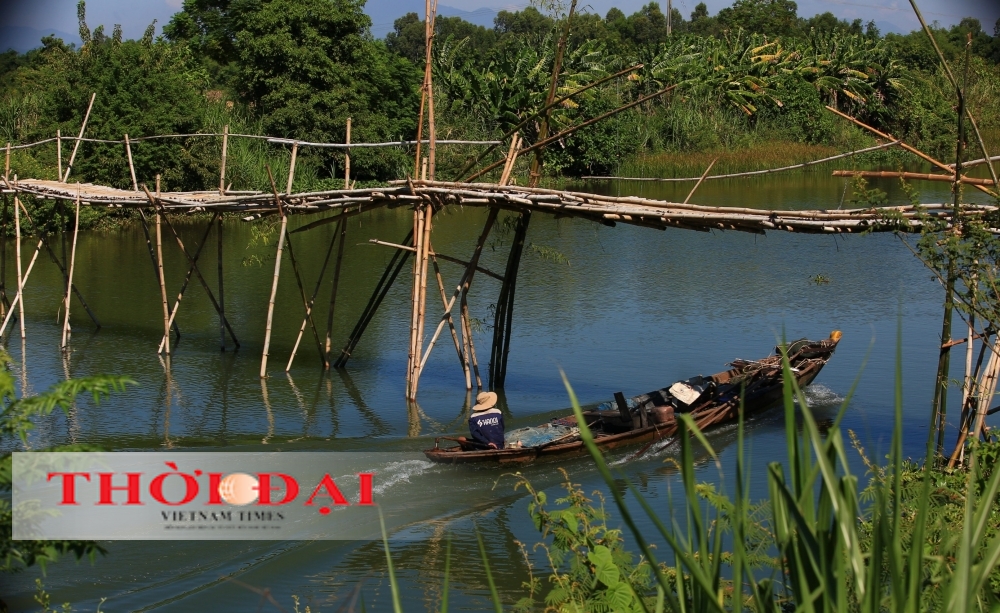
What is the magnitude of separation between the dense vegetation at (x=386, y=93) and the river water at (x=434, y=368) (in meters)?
3.23

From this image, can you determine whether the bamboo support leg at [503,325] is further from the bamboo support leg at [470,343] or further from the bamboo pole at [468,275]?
the bamboo pole at [468,275]

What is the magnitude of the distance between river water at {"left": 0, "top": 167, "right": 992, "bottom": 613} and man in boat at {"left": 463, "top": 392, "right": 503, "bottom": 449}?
0.28 metres

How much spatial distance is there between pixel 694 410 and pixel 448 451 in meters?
2.61

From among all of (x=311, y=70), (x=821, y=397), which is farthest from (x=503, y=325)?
(x=311, y=70)

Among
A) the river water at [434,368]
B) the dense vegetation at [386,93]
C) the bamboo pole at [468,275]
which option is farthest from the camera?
the dense vegetation at [386,93]

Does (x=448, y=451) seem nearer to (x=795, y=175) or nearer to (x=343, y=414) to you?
(x=343, y=414)

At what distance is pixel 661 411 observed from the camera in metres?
9.27

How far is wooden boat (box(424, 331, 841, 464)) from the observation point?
331 inches

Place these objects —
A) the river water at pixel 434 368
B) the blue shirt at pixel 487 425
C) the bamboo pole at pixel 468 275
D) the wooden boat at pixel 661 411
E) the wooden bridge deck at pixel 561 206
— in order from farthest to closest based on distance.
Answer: the bamboo pole at pixel 468 275
the wooden boat at pixel 661 411
the blue shirt at pixel 487 425
the wooden bridge deck at pixel 561 206
the river water at pixel 434 368

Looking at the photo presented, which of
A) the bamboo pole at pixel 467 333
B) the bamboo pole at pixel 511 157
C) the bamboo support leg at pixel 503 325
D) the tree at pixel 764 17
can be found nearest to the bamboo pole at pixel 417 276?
the bamboo pole at pixel 467 333

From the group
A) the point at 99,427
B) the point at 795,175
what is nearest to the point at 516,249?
the point at 99,427

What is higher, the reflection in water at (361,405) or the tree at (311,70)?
the tree at (311,70)

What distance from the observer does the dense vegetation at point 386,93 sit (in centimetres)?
2267

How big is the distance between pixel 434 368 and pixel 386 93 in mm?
16710
